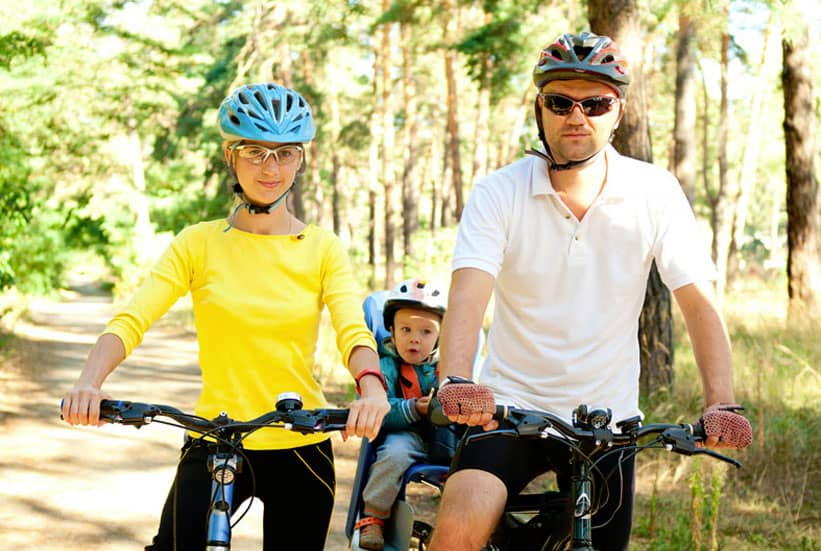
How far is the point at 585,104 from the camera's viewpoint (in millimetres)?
3643

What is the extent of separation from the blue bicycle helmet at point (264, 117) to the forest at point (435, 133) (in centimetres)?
84

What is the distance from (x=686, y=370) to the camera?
420 inches

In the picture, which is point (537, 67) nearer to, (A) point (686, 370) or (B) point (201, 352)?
(B) point (201, 352)

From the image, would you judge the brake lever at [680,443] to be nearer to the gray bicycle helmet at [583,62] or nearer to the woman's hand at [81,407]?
the gray bicycle helmet at [583,62]

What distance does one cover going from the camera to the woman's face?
3.65 m

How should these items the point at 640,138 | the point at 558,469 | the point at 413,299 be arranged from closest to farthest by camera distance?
1. the point at 558,469
2. the point at 413,299
3. the point at 640,138

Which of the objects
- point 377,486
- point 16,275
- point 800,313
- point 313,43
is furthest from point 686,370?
point 313,43

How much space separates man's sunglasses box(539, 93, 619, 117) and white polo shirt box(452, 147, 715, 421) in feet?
0.74

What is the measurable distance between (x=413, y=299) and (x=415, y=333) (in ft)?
0.60

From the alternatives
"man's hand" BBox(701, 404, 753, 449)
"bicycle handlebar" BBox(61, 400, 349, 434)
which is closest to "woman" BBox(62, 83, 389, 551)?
"bicycle handlebar" BBox(61, 400, 349, 434)

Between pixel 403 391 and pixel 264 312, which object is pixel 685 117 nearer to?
pixel 403 391

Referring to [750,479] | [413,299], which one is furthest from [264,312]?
[750,479]

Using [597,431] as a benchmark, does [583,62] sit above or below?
above

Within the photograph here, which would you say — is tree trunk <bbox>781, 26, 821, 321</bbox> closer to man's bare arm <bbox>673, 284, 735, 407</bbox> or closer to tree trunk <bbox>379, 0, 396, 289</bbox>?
man's bare arm <bbox>673, 284, 735, 407</bbox>
